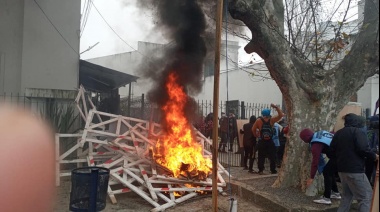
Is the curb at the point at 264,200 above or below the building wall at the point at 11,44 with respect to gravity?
below

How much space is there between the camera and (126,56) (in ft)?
85.0

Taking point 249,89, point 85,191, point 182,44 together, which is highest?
point 249,89

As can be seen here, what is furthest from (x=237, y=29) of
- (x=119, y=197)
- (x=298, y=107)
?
(x=119, y=197)

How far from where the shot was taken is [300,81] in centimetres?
690

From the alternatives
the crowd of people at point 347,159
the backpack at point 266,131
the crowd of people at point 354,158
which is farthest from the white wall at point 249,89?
the crowd of people at point 354,158

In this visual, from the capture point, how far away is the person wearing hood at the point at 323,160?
5.70m

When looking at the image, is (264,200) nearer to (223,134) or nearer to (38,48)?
(223,134)

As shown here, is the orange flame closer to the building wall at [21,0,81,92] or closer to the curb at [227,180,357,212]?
the curb at [227,180,357,212]

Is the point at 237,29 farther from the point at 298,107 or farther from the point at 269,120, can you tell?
the point at 298,107

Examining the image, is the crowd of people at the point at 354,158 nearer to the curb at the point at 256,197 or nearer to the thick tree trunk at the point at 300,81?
the curb at the point at 256,197

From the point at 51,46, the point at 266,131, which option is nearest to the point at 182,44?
the point at 266,131

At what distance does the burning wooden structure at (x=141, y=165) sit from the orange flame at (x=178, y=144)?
1.5 inches

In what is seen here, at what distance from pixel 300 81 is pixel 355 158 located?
2.38 meters

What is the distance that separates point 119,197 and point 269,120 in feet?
13.8
